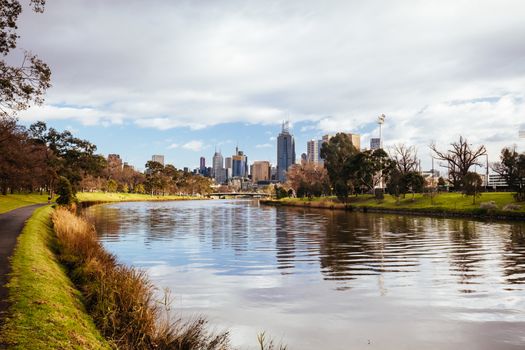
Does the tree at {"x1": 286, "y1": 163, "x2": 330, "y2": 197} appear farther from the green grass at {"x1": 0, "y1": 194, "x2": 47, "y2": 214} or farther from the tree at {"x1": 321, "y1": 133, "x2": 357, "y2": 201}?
the green grass at {"x1": 0, "y1": 194, "x2": 47, "y2": 214}

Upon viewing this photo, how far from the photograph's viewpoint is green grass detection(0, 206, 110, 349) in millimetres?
8867

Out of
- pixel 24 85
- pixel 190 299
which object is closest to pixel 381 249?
pixel 190 299

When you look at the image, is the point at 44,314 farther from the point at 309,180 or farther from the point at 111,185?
the point at 111,185

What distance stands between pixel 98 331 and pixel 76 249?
11.3m

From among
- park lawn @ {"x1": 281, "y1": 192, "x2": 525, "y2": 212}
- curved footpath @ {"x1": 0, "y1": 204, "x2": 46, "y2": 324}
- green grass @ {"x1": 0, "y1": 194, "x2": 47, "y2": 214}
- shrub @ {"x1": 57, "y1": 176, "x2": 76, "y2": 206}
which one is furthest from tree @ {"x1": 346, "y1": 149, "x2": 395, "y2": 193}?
curved footpath @ {"x1": 0, "y1": 204, "x2": 46, "y2": 324}

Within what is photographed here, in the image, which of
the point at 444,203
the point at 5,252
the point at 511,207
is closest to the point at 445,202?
the point at 444,203

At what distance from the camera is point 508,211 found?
55.6 metres

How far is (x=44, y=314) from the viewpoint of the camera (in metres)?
10.5

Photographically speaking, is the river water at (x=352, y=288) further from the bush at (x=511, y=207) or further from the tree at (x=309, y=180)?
the tree at (x=309, y=180)

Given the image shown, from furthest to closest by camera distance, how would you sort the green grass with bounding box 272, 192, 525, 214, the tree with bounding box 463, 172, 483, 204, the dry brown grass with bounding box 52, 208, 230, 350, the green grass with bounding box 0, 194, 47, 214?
the tree with bounding box 463, 172, 483, 204
the green grass with bounding box 272, 192, 525, 214
the green grass with bounding box 0, 194, 47, 214
the dry brown grass with bounding box 52, 208, 230, 350

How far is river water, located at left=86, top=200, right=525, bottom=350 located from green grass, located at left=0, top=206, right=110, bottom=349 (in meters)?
4.00

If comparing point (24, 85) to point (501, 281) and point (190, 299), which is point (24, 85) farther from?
point (501, 281)

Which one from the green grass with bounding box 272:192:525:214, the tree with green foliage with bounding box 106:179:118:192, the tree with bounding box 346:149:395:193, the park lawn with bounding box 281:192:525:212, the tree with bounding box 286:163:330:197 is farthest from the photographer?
the tree with green foliage with bounding box 106:179:118:192

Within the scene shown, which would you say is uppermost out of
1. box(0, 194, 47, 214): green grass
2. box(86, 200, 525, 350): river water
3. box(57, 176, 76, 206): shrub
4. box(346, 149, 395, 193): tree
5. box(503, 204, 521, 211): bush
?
box(346, 149, 395, 193): tree
